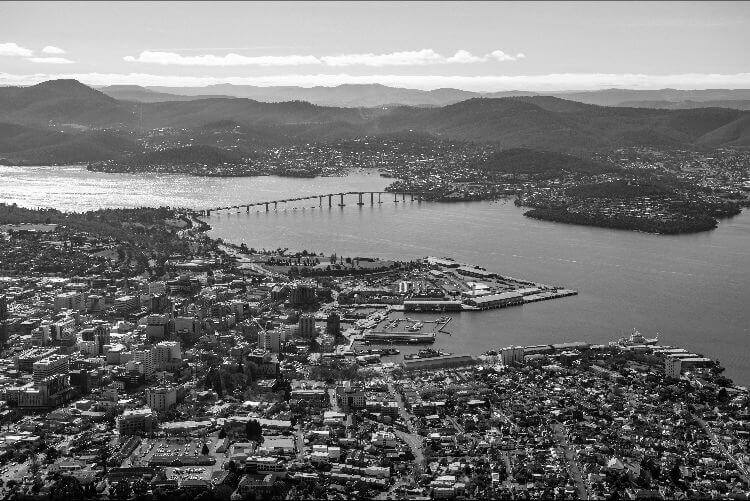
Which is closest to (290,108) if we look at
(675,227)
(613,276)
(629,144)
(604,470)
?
(629,144)

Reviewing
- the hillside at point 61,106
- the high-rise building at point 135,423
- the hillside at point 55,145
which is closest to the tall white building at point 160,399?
the high-rise building at point 135,423

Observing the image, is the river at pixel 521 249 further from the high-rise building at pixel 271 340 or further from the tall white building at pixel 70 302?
the tall white building at pixel 70 302

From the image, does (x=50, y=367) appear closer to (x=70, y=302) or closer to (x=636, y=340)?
(x=70, y=302)

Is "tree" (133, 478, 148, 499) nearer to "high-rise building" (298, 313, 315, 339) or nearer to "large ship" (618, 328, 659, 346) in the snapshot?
"high-rise building" (298, 313, 315, 339)

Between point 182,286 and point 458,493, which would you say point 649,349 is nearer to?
point 458,493

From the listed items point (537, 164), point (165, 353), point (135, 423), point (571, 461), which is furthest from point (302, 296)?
point (537, 164)
